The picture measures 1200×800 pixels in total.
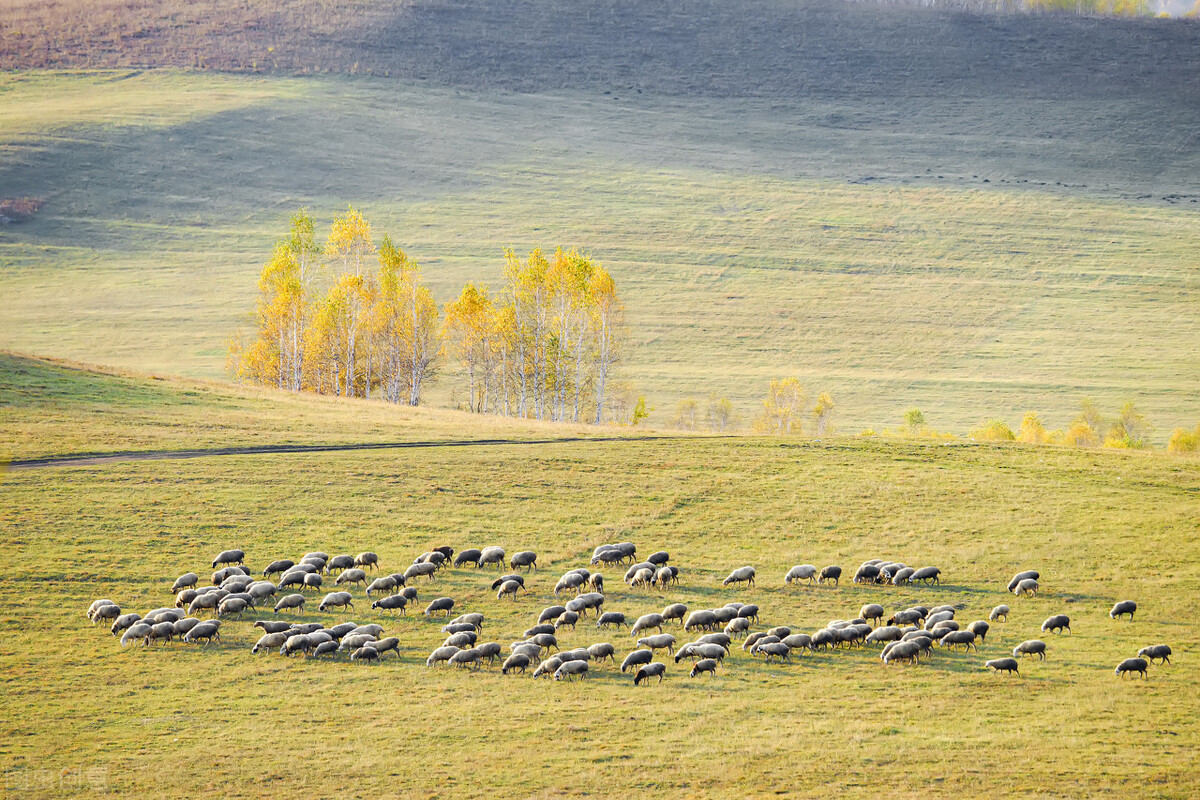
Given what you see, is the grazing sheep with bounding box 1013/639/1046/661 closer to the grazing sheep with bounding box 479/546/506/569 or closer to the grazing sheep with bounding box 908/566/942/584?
the grazing sheep with bounding box 908/566/942/584

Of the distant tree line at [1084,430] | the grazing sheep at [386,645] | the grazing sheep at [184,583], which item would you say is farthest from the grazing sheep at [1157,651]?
the distant tree line at [1084,430]

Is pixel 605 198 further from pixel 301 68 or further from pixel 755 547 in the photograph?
pixel 755 547

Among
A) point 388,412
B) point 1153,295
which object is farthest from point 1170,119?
point 388,412

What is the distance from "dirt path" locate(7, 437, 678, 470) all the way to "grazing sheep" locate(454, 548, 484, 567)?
509 inches

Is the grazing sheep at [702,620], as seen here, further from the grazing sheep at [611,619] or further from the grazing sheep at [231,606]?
the grazing sheep at [231,606]

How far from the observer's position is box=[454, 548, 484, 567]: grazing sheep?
29.9 meters

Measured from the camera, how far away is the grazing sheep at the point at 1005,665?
74.9 ft

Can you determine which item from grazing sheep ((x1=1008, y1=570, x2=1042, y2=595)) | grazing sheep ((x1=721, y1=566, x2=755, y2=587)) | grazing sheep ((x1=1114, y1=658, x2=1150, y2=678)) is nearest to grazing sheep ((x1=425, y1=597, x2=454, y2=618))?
grazing sheep ((x1=721, y1=566, x2=755, y2=587))

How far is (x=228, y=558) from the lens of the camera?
29.0m

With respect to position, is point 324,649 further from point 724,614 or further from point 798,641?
point 798,641

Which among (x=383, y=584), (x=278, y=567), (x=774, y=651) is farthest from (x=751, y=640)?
(x=278, y=567)

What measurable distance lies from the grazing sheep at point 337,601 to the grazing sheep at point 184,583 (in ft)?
11.6

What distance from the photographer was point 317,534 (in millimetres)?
32188

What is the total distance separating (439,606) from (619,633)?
4.58 metres
